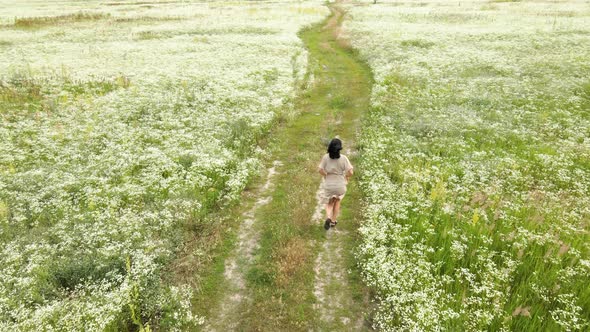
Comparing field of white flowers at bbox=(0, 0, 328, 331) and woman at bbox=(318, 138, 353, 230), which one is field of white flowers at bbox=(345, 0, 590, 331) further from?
field of white flowers at bbox=(0, 0, 328, 331)

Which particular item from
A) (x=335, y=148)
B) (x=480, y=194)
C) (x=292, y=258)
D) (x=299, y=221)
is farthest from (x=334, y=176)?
(x=480, y=194)

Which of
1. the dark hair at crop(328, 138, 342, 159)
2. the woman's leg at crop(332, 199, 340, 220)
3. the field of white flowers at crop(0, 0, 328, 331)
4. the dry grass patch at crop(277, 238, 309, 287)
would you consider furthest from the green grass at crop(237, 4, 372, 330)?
the dark hair at crop(328, 138, 342, 159)

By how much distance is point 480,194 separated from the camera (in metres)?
12.1

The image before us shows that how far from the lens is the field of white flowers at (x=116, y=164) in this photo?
8742 millimetres

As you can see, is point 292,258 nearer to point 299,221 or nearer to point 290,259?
point 290,259

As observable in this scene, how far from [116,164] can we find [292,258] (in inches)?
356

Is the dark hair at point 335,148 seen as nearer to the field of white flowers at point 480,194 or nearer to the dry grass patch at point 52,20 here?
the field of white flowers at point 480,194

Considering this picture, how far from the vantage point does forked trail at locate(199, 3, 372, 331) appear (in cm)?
866

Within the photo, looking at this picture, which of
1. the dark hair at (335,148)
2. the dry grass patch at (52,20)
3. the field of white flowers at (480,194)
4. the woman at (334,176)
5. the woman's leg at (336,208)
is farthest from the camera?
the dry grass patch at (52,20)

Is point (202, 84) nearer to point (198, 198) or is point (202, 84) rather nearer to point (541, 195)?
point (198, 198)

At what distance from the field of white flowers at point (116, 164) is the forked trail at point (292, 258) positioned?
1.21 metres

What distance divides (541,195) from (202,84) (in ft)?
69.4

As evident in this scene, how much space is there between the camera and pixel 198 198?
12844mm

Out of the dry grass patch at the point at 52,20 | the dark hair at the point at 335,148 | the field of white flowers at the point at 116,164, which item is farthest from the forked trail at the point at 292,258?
the dry grass patch at the point at 52,20
